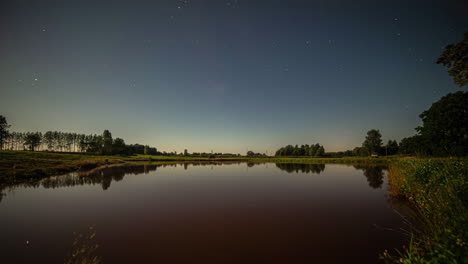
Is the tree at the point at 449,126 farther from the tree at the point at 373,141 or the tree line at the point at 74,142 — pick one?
the tree line at the point at 74,142

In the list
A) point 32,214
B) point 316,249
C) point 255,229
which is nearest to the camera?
point 316,249

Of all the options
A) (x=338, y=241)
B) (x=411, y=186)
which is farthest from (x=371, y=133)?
(x=338, y=241)

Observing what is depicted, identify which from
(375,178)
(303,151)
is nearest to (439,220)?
(375,178)

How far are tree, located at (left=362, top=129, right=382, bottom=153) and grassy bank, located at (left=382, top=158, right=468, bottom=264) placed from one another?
87497 mm

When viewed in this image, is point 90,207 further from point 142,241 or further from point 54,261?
point 142,241

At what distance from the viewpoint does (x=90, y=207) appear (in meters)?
8.50

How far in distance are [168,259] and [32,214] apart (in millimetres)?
8313

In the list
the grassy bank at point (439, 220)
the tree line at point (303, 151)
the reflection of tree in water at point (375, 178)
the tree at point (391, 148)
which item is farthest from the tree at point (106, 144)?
the tree at point (391, 148)

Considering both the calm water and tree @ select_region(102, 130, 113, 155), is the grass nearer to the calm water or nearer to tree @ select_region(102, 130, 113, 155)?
the calm water

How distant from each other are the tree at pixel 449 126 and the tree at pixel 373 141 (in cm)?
6151

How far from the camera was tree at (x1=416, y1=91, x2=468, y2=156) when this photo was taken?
2248 cm

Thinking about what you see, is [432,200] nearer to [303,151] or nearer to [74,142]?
[303,151]

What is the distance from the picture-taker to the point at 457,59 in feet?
18.3

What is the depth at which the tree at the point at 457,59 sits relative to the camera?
17.7 ft
